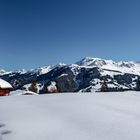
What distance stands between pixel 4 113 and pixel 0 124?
121cm

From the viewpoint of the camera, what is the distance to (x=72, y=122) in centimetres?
652

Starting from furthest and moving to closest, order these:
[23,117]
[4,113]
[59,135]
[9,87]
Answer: [9,87] → [4,113] → [23,117] → [59,135]

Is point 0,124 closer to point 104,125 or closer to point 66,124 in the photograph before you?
point 66,124

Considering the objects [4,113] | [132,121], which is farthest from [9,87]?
[132,121]

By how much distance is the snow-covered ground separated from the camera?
18.0 feet

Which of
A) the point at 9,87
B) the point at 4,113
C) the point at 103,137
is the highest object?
the point at 9,87

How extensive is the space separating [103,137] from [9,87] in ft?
123

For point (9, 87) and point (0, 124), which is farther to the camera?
point (9, 87)

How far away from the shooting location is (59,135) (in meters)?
5.57

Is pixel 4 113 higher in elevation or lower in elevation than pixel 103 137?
higher

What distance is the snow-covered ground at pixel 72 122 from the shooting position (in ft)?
18.0

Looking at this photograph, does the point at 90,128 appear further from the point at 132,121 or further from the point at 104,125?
the point at 132,121

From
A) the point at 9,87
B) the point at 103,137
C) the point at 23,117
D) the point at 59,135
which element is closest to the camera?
the point at 103,137

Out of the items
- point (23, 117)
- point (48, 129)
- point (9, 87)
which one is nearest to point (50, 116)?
point (23, 117)
